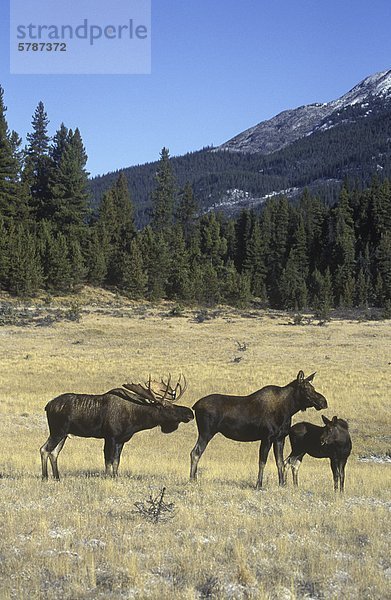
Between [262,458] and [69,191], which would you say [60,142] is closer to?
[69,191]

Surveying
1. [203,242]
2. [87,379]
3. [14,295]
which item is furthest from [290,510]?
[203,242]

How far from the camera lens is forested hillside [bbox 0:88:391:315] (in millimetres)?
65975

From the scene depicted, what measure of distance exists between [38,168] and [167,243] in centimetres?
1941

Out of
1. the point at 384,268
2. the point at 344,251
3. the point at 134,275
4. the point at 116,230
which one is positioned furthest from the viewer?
the point at 344,251

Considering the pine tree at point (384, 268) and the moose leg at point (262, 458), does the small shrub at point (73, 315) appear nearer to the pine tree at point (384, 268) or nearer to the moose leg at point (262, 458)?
the pine tree at point (384, 268)

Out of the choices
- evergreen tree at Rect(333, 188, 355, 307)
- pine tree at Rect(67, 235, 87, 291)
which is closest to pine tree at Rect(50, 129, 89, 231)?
pine tree at Rect(67, 235, 87, 291)

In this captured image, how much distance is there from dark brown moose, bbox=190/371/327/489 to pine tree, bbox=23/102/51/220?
6668 centimetres

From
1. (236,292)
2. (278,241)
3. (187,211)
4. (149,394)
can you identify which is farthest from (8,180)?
(149,394)

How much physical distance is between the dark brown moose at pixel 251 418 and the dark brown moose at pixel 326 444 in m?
0.89

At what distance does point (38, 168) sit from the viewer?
8094 cm

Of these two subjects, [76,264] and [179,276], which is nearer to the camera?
[76,264]

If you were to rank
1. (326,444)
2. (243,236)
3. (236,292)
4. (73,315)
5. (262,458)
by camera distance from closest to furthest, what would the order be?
1. (262,458)
2. (326,444)
3. (73,315)
4. (236,292)
5. (243,236)

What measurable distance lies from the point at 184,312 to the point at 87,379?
3642cm

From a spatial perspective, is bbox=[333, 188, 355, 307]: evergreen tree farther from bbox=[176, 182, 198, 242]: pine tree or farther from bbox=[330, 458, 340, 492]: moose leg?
bbox=[330, 458, 340, 492]: moose leg
